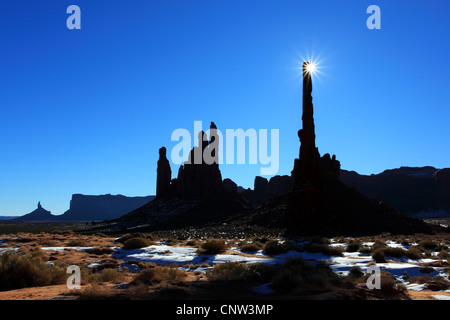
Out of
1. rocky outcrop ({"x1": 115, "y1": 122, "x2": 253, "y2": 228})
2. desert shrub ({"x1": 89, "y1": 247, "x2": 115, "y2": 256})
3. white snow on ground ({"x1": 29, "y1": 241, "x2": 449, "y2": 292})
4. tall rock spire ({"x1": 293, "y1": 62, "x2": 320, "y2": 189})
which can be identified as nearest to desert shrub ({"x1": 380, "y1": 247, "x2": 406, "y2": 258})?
white snow on ground ({"x1": 29, "y1": 241, "x2": 449, "y2": 292})

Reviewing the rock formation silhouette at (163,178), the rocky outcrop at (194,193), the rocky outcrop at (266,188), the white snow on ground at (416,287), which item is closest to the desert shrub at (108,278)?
the white snow on ground at (416,287)

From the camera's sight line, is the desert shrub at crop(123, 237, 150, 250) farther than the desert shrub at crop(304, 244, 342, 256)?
Yes

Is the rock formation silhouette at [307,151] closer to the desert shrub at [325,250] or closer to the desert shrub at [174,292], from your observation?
the desert shrub at [325,250]

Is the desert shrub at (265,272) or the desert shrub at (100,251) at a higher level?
the desert shrub at (265,272)

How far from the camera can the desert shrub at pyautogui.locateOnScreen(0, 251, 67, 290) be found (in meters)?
10.3

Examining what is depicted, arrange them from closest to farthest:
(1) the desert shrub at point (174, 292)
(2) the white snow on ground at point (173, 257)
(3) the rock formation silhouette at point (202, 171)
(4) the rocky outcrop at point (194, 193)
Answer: (1) the desert shrub at point (174, 292) < (2) the white snow on ground at point (173, 257) < (4) the rocky outcrop at point (194, 193) < (3) the rock formation silhouette at point (202, 171)

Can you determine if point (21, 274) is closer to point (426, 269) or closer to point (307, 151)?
point (426, 269)

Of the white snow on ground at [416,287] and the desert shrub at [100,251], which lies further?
the desert shrub at [100,251]

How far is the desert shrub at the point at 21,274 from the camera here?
10.3 meters

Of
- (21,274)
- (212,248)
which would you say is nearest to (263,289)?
(21,274)

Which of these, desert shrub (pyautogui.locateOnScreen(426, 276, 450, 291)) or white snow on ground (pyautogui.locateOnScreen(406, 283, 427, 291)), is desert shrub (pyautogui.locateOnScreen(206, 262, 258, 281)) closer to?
white snow on ground (pyautogui.locateOnScreen(406, 283, 427, 291))

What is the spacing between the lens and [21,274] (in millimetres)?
10625
